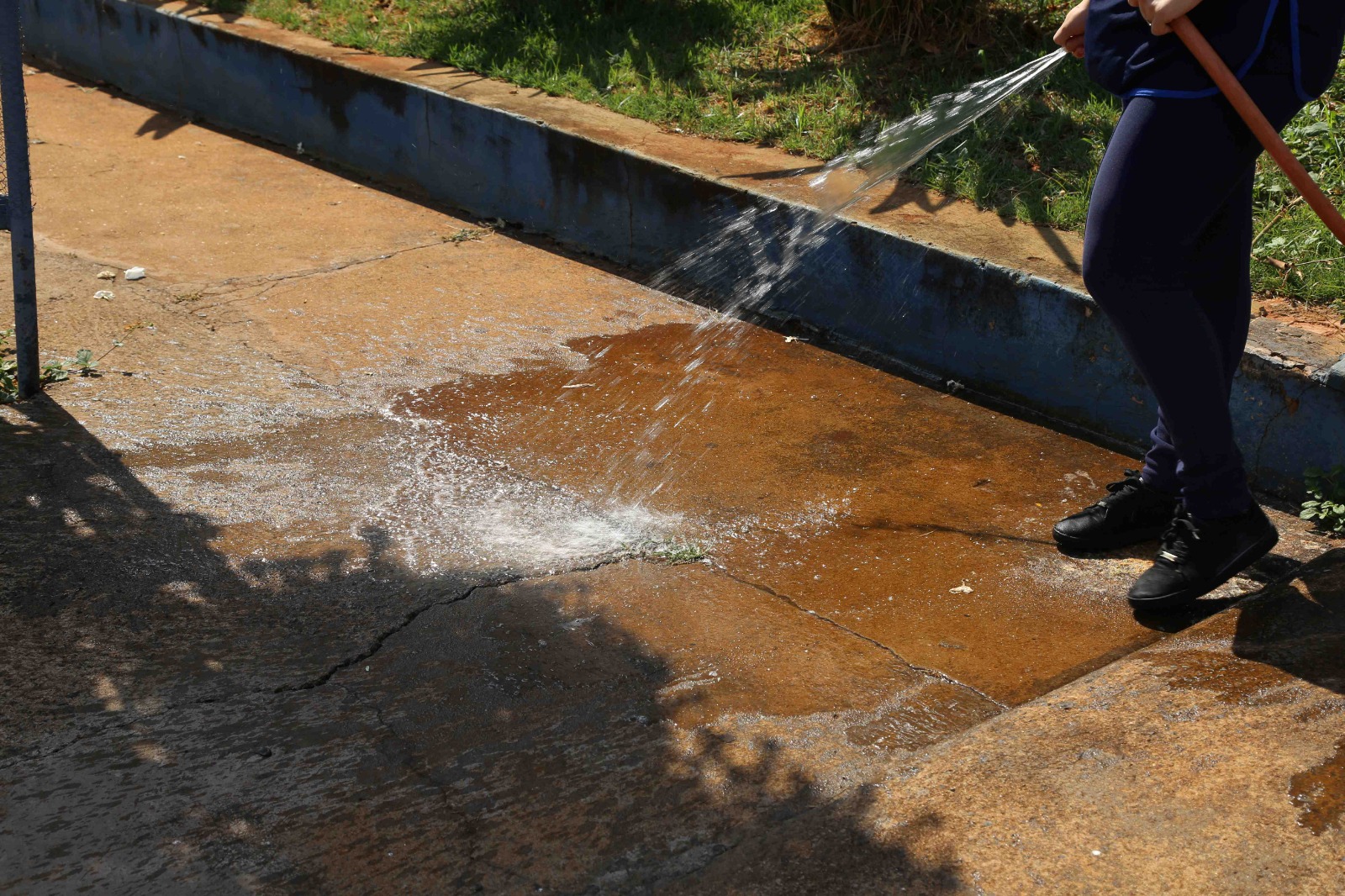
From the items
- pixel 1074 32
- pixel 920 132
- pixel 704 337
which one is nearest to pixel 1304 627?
pixel 1074 32

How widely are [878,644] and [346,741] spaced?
121 cm

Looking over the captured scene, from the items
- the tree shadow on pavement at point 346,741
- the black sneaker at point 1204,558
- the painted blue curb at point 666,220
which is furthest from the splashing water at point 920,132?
the tree shadow on pavement at point 346,741

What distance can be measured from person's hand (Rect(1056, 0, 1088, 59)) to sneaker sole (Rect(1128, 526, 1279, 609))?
1209 mm

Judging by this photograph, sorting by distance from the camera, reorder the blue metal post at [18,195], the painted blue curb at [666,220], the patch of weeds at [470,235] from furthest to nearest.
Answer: the patch of weeds at [470,235]
the painted blue curb at [666,220]
the blue metal post at [18,195]

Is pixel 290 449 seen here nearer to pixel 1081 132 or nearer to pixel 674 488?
pixel 674 488

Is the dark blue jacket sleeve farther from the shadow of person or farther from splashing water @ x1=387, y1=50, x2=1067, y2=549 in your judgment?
splashing water @ x1=387, y1=50, x2=1067, y2=549

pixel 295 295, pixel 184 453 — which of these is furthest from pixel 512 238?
pixel 184 453

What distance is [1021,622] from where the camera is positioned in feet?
9.81

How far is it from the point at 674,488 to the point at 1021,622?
43.5 inches

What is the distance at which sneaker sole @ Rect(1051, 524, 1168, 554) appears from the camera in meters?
3.25

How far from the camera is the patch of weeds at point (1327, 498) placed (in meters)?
3.27

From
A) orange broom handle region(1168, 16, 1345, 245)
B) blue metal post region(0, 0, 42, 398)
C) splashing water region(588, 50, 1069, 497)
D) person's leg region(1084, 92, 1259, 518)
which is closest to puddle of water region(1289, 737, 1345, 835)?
person's leg region(1084, 92, 1259, 518)

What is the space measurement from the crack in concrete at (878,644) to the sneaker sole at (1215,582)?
0.49m

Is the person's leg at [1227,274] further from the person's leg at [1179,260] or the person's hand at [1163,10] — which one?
the person's hand at [1163,10]
